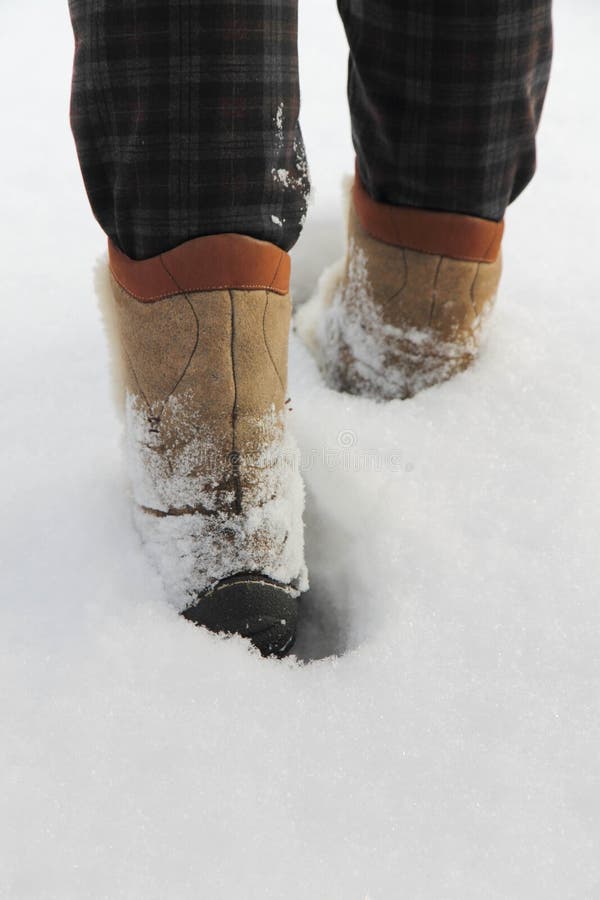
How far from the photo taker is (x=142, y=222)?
1.94ft

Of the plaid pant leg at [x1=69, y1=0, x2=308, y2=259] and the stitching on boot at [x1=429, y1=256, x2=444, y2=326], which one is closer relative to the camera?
the plaid pant leg at [x1=69, y1=0, x2=308, y2=259]

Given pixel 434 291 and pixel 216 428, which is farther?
pixel 434 291

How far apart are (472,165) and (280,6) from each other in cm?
27

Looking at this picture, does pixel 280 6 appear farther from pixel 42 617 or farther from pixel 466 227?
pixel 42 617

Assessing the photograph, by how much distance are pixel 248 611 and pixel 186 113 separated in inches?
14.0

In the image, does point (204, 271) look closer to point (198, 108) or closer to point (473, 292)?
point (198, 108)

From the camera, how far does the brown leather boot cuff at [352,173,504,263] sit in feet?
2.62

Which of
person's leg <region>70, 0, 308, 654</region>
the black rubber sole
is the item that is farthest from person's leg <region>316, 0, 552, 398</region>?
the black rubber sole

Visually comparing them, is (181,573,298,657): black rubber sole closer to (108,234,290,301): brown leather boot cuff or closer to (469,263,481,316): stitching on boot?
(108,234,290,301): brown leather boot cuff

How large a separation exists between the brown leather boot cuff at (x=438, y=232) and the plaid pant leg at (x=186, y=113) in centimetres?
23

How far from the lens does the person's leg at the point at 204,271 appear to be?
0.56 m

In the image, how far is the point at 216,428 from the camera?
0.62 meters

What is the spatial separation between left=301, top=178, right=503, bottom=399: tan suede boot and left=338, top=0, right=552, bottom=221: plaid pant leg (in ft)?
0.08

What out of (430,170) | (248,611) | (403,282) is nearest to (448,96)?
Result: (430,170)
